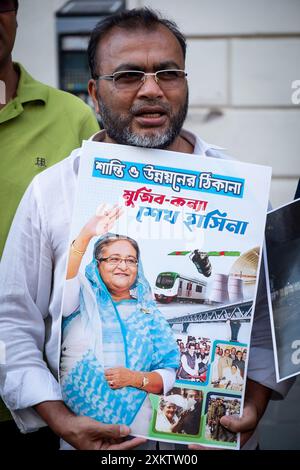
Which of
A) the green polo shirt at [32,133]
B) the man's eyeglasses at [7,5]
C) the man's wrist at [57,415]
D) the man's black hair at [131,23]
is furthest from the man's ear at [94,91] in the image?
the man's wrist at [57,415]

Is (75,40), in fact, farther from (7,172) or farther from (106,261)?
(106,261)

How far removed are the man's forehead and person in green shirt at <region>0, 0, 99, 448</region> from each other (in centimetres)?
28

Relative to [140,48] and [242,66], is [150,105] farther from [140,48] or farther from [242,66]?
[242,66]

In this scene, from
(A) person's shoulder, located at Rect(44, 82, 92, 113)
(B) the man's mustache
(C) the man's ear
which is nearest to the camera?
(B) the man's mustache

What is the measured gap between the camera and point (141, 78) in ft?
6.07

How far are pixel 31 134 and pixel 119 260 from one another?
1.82 feet

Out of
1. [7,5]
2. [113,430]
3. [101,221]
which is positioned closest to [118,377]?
[113,430]

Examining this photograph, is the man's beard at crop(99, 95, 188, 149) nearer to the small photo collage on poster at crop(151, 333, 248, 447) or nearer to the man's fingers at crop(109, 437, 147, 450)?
the small photo collage on poster at crop(151, 333, 248, 447)

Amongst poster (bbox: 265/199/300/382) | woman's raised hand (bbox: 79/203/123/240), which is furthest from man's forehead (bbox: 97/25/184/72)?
poster (bbox: 265/199/300/382)

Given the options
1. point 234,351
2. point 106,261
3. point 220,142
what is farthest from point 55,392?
point 220,142

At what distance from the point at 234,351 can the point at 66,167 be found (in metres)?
0.69

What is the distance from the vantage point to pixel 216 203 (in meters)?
1.81

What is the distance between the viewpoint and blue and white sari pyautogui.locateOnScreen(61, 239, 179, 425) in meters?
1.75

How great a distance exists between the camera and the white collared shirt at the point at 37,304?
1815 mm
